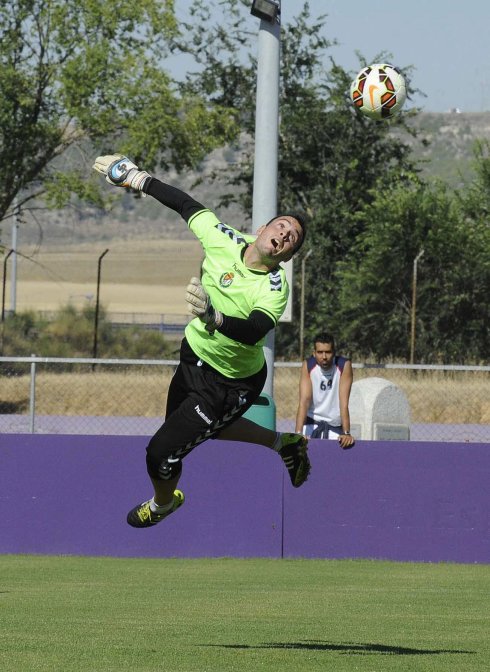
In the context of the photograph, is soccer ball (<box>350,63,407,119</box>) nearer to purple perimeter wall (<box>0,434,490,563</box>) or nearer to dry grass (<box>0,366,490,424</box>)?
purple perimeter wall (<box>0,434,490,563</box>)

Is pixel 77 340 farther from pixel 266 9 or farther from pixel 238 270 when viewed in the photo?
pixel 238 270

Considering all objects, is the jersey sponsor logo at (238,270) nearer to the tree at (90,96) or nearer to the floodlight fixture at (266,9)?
the floodlight fixture at (266,9)

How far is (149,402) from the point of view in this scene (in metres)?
25.1

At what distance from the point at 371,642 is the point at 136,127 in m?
23.3

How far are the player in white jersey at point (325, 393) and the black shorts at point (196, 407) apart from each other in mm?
5191

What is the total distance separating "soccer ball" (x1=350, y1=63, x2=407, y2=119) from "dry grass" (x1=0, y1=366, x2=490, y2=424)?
1040 cm

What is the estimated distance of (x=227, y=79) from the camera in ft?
146

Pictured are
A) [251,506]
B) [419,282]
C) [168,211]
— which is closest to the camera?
[251,506]

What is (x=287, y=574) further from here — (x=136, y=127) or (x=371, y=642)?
(x=136, y=127)

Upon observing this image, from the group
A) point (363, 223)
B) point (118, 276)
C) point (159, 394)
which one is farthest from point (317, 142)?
point (118, 276)

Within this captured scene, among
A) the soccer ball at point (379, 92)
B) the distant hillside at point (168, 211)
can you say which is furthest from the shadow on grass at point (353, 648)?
the distant hillside at point (168, 211)

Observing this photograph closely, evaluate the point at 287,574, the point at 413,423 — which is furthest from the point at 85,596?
the point at 413,423

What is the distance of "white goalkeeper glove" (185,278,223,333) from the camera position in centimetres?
669

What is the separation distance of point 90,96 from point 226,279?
931 inches
